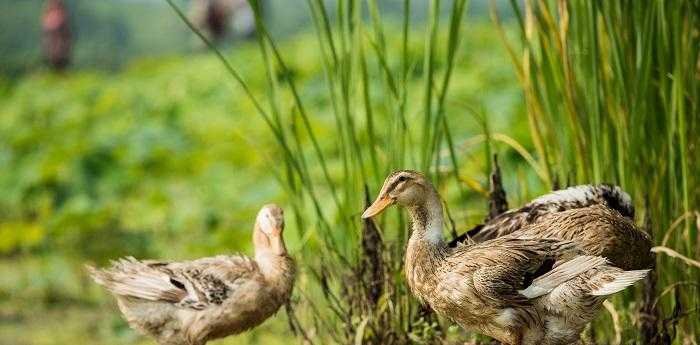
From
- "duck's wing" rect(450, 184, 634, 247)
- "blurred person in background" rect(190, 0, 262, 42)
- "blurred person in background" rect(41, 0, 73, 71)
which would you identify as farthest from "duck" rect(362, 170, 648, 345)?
"blurred person in background" rect(190, 0, 262, 42)

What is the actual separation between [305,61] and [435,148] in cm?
851

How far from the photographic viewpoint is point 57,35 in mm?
16391

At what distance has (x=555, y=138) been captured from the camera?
15.4ft

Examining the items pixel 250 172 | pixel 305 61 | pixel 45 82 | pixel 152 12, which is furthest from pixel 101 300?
pixel 152 12

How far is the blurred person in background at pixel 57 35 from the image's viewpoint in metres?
16.2

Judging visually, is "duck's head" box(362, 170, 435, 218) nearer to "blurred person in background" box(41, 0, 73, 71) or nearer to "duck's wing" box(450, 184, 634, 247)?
"duck's wing" box(450, 184, 634, 247)

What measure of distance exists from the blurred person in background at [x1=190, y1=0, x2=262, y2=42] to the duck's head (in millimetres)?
13302

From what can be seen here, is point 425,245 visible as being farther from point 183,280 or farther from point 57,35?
point 57,35

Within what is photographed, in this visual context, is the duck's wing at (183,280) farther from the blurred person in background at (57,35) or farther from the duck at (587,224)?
the blurred person in background at (57,35)

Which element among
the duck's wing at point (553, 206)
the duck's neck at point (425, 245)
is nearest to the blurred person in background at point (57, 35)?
the duck's wing at point (553, 206)

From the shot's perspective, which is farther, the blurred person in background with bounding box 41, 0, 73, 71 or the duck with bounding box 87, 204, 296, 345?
the blurred person in background with bounding box 41, 0, 73, 71

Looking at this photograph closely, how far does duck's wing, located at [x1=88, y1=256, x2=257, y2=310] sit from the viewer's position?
4133mm

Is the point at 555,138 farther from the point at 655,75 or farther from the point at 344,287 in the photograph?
the point at 344,287

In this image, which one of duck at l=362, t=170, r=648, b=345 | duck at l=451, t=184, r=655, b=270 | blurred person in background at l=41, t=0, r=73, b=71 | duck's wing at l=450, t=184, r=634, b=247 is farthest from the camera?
blurred person in background at l=41, t=0, r=73, b=71
